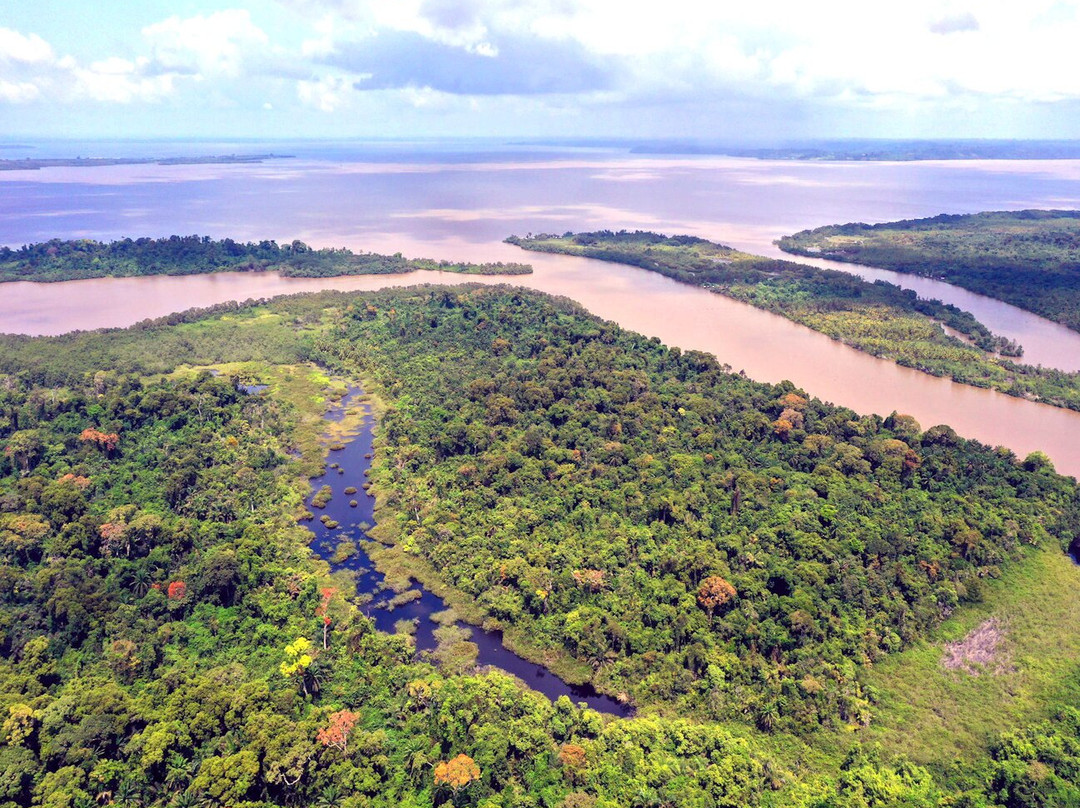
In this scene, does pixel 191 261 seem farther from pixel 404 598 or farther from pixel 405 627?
pixel 405 627

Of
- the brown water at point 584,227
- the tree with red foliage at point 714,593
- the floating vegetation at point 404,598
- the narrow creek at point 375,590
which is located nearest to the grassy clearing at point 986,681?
the tree with red foliage at point 714,593

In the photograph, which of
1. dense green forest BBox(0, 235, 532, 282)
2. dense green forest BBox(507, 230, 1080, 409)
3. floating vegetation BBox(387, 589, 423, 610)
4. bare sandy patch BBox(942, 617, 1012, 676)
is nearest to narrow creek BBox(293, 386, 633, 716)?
floating vegetation BBox(387, 589, 423, 610)

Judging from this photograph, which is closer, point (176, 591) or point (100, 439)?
point (176, 591)

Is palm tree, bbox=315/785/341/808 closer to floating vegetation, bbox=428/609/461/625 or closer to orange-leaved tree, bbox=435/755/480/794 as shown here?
orange-leaved tree, bbox=435/755/480/794

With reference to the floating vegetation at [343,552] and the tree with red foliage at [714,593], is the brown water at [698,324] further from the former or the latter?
the floating vegetation at [343,552]

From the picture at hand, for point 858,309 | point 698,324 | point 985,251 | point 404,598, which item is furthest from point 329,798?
point 985,251

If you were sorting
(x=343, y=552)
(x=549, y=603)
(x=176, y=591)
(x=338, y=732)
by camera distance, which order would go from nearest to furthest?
(x=338, y=732), (x=176, y=591), (x=549, y=603), (x=343, y=552)

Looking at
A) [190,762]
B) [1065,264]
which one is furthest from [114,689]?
[1065,264]
